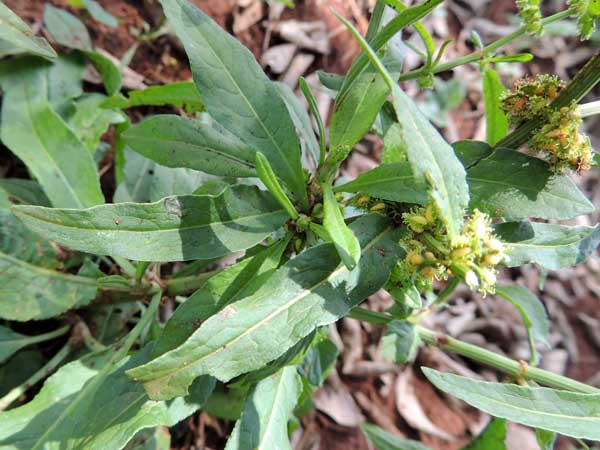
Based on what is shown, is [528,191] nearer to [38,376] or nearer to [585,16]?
[585,16]

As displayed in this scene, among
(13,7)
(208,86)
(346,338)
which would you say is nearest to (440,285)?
(346,338)

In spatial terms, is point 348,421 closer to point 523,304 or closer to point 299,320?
point 523,304

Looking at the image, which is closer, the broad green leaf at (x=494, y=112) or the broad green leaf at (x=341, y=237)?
the broad green leaf at (x=341, y=237)

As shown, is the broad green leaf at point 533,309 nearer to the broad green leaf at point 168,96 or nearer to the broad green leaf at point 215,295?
the broad green leaf at point 215,295

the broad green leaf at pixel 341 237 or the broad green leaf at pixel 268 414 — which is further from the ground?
the broad green leaf at pixel 341 237

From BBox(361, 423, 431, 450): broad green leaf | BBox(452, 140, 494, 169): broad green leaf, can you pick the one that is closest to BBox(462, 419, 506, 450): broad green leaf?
BBox(361, 423, 431, 450): broad green leaf

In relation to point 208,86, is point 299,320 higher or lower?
lower

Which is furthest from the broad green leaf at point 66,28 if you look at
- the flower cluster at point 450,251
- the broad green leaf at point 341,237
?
the flower cluster at point 450,251

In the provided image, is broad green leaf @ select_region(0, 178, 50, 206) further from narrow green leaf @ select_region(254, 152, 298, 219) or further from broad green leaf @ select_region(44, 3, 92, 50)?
narrow green leaf @ select_region(254, 152, 298, 219)
